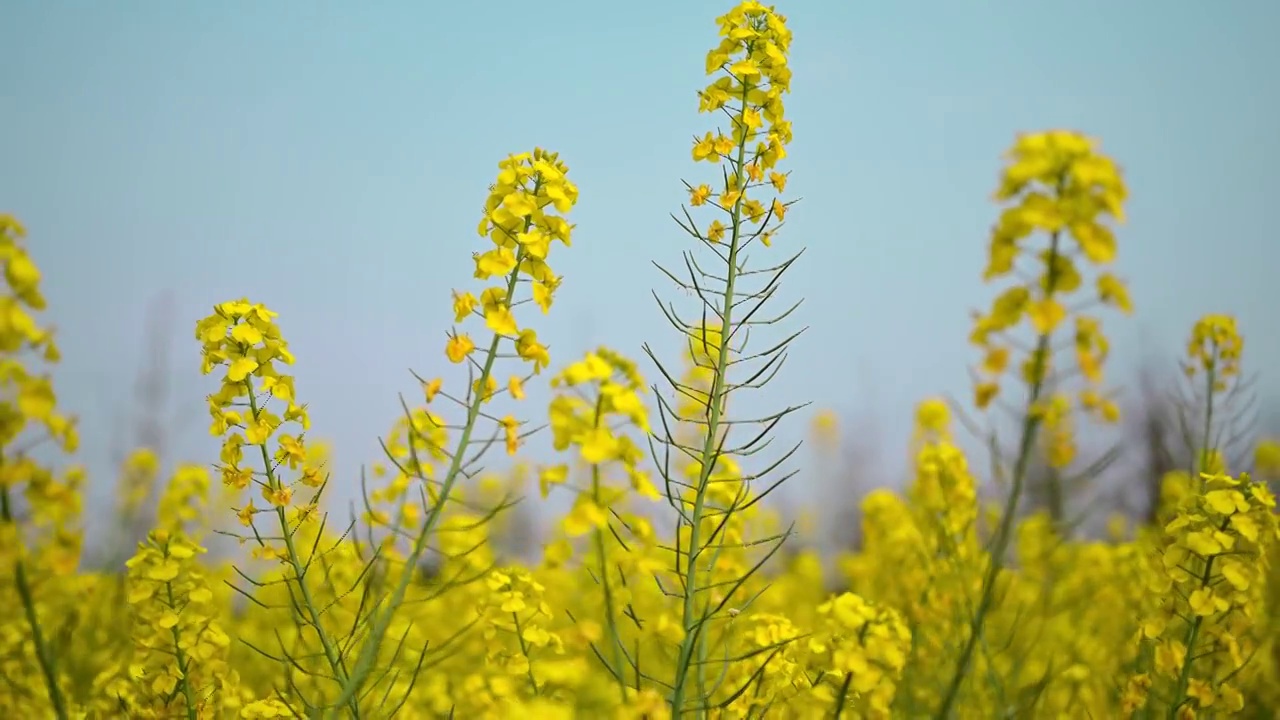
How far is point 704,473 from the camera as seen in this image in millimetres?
2520

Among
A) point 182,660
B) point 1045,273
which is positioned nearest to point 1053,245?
point 1045,273

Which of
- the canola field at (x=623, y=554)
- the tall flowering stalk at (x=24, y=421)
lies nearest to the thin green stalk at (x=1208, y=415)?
the canola field at (x=623, y=554)

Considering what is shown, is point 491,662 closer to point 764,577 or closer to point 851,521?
point 764,577

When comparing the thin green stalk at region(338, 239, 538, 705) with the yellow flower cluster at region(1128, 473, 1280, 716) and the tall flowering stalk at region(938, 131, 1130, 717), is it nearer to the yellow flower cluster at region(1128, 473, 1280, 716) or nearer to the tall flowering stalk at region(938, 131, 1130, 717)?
the tall flowering stalk at region(938, 131, 1130, 717)

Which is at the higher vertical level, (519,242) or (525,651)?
(519,242)

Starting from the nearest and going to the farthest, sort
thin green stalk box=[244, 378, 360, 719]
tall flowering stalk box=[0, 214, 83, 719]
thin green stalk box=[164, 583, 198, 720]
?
1. tall flowering stalk box=[0, 214, 83, 719]
2. thin green stalk box=[244, 378, 360, 719]
3. thin green stalk box=[164, 583, 198, 720]

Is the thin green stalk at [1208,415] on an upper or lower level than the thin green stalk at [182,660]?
upper

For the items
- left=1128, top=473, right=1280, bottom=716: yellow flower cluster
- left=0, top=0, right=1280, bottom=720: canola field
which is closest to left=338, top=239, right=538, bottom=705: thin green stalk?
left=0, top=0, right=1280, bottom=720: canola field

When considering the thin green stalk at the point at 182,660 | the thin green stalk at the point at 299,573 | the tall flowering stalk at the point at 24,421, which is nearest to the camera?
the tall flowering stalk at the point at 24,421

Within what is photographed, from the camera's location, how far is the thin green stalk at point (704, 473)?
7.69ft

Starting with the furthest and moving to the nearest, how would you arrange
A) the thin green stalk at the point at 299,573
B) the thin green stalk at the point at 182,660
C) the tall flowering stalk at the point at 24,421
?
the thin green stalk at the point at 182,660, the thin green stalk at the point at 299,573, the tall flowering stalk at the point at 24,421

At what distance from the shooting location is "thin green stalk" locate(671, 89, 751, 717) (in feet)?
7.69

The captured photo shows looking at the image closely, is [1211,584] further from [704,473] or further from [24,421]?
[24,421]

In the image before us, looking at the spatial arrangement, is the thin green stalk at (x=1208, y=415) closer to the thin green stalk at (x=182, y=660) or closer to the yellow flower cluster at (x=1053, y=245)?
the yellow flower cluster at (x=1053, y=245)
